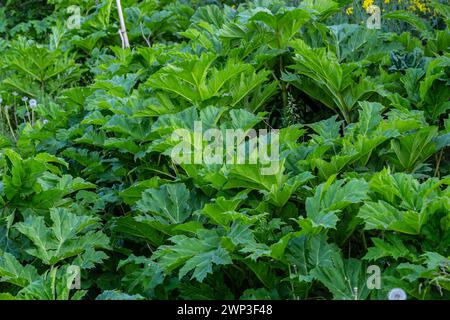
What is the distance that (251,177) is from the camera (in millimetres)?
3312

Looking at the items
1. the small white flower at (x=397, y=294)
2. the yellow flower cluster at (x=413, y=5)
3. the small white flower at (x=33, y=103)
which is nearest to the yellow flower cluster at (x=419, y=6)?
the yellow flower cluster at (x=413, y=5)

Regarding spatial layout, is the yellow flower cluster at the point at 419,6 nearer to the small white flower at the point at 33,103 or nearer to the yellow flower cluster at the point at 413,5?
the yellow flower cluster at the point at 413,5

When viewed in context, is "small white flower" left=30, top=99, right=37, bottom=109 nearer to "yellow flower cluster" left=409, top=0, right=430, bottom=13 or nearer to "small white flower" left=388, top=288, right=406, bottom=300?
"yellow flower cluster" left=409, top=0, right=430, bottom=13

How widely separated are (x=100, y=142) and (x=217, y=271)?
60.6 inches

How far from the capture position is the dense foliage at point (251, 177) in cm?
304

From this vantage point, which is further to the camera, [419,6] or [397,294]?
[419,6]

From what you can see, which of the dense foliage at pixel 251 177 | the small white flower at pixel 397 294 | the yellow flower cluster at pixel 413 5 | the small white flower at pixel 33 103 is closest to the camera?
the small white flower at pixel 397 294

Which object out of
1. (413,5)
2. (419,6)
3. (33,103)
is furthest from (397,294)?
(33,103)

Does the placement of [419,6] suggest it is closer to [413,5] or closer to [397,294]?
[413,5]

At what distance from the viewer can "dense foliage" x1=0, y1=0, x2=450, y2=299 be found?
3041mm

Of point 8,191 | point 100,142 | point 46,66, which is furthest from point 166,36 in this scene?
point 8,191

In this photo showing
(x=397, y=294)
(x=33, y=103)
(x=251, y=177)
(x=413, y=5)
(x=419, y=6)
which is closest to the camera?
(x=397, y=294)

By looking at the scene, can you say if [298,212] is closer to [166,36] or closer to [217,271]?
[217,271]

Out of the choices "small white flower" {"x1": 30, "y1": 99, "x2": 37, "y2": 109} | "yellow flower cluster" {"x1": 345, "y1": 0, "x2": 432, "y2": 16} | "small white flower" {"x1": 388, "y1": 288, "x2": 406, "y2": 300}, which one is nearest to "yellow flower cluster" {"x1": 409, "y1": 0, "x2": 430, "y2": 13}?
"yellow flower cluster" {"x1": 345, "y1": 0, "x2": 432, "y2": 16}
